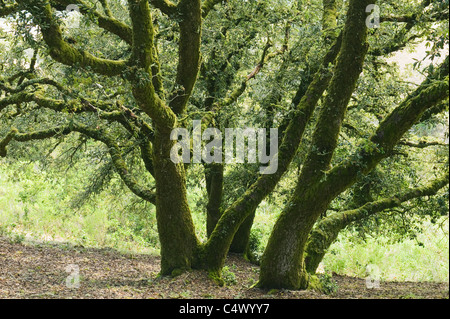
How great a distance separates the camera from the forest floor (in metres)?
6.64

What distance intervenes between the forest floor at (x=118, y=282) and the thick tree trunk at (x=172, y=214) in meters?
0.33

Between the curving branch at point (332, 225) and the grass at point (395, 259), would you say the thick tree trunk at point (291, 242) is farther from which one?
the grass at point (395, 259)

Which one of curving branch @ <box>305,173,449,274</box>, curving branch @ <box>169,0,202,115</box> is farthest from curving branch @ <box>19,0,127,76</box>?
curving branch @ <box>305,173,449,274</box>

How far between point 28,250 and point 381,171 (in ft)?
A: 27.2

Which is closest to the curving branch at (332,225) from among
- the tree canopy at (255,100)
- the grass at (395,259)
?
the tree canopy at (255,100)

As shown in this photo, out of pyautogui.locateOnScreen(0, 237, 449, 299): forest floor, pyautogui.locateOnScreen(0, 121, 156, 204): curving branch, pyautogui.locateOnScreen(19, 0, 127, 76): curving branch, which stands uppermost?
pyautogui.locateOnScreen(19, 0, 127, 76): curving branch

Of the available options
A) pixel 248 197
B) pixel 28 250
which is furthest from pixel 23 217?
pixel 248 197

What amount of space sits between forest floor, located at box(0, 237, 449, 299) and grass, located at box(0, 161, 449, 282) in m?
1.54

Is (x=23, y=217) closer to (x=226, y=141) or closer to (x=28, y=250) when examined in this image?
(x=28, y=250)

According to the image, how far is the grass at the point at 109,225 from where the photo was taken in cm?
1253

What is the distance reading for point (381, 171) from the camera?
28.1 ft

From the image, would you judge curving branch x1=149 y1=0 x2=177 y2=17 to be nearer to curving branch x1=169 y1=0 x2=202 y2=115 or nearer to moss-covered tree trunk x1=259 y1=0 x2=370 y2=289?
curving branch x1=169 y1=0 x2=202 y2=115

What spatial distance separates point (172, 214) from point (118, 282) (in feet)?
5.12
